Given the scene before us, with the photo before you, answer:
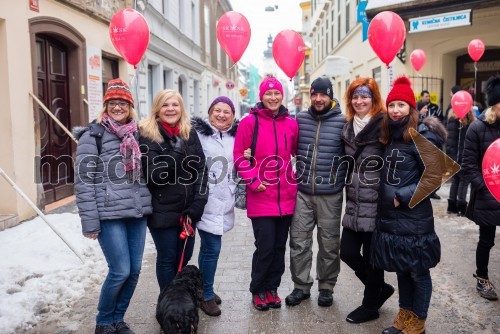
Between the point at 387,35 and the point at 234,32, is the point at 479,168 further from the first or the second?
the point at 234,32

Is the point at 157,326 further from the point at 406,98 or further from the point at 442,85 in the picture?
the point at 442,85

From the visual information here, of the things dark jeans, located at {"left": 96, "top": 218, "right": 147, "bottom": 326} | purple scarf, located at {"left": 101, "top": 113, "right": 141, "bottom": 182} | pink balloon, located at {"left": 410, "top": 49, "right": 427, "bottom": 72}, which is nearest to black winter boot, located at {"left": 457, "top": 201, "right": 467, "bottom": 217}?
pink balloon, located at {"left": 410, "top": 49, "right": 427, "bottom": 72}

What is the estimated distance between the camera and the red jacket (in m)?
3.74

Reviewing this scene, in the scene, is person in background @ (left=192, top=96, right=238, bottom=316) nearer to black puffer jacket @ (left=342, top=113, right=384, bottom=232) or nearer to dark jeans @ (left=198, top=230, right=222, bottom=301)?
dark jeans @ (left=198, top=230, right=222, bottom=301)

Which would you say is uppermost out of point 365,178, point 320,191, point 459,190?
point 365,178

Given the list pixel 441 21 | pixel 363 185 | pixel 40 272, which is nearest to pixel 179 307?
pixel 363 185

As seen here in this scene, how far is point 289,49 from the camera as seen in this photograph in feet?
21.9

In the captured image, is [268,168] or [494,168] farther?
[268,168]

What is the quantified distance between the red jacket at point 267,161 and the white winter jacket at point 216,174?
0.10m

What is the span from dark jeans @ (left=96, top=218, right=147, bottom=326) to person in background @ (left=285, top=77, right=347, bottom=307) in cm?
138

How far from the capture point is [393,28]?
6.54 meters

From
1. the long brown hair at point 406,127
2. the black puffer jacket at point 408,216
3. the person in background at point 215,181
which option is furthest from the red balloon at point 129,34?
the black puffer jacket at point 408,216

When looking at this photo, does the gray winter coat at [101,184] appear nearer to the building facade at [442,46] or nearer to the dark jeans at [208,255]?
the dark jeans at [208,255]

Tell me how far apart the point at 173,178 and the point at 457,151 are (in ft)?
18.8
